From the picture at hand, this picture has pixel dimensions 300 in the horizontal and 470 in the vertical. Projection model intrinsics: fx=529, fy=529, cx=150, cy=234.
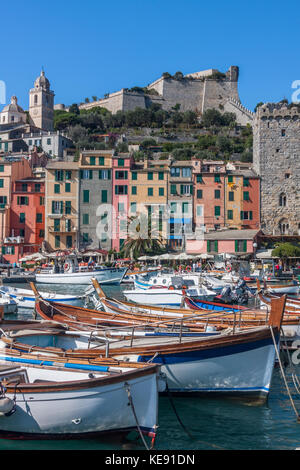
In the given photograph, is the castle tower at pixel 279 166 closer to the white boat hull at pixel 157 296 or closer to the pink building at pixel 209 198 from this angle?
the pink building at pixel 209 198

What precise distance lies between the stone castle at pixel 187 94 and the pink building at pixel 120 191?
5495cm

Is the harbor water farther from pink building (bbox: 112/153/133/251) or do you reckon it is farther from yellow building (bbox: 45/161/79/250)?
yellow building (bbox: 45/161/79/250)

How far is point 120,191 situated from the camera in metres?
55.3

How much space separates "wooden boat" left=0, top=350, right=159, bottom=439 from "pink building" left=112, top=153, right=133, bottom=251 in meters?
45.3

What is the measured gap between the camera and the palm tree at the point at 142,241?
168 ft

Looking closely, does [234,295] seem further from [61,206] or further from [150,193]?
[61,206]

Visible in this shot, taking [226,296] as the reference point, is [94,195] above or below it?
above

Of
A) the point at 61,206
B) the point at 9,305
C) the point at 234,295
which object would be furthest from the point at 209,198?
the point at 9,305

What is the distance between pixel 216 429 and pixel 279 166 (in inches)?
1993

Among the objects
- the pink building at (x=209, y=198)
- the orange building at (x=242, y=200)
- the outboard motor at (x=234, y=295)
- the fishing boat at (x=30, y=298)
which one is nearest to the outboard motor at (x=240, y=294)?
the outboard motor at (x=234, y=295)

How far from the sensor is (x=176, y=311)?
19625 millimetres

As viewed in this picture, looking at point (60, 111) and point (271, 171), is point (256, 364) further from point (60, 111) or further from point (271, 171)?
point (60, 111)

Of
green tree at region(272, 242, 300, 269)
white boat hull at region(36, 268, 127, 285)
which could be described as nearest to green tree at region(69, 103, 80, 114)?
green tree at region(272, 242, 300, 269)
